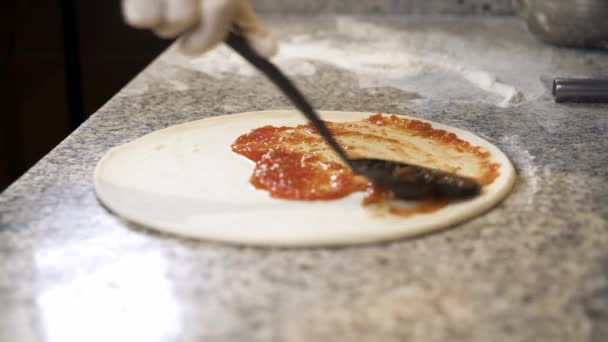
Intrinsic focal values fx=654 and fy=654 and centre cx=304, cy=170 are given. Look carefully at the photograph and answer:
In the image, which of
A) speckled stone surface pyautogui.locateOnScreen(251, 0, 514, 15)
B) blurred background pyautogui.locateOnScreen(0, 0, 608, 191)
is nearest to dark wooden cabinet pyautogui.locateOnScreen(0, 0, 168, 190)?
blurred background pyautogui.locateOnScreen(0, 0, 608, 191)

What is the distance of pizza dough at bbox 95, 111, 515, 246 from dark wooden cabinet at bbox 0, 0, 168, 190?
104 centimetres

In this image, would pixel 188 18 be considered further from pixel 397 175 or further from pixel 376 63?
pixel 376 63

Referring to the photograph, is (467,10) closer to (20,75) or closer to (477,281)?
(20,75)

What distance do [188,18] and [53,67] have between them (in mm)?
1316

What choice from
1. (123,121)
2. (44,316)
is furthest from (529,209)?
(123,121)

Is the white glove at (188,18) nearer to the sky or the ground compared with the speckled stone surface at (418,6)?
nearer to the sky

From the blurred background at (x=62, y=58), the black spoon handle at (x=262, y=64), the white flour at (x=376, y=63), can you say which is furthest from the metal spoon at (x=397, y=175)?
the blurred background at (x=62, y=58)

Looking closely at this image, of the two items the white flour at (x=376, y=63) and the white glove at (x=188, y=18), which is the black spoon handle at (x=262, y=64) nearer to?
the white glove at (x=188, y=18)

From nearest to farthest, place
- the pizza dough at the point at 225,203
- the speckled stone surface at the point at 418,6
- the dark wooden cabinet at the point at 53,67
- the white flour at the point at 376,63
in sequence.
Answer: the pizza dough at the point at 225,203 → the white flour at the point at 376,63 → the dark wooden cabinet at the point at 53,67 → the speckled stone surface at the point at 418,6

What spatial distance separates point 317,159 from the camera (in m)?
0.85

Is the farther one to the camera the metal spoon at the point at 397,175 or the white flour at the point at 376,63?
the white flour at the point at 376,63

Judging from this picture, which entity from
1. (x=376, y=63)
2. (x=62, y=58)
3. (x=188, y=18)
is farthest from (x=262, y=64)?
(x=62, y=58)

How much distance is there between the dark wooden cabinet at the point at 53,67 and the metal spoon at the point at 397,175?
120 cm

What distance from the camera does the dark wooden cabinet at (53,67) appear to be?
180 centimetres
